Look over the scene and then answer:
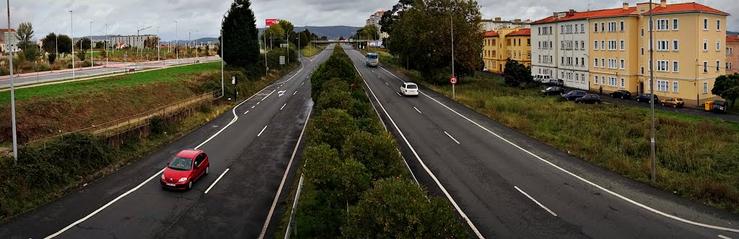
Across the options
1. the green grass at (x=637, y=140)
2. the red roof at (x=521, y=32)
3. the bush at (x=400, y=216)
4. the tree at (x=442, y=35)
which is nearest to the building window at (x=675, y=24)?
the green grass at (x=637, y=140)

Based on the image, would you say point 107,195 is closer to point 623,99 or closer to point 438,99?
point 438,99

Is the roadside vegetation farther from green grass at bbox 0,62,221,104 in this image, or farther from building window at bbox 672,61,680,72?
building window at bbox 672,61,680,72

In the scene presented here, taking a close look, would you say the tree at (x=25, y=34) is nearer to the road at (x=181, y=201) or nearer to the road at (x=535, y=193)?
the road at (x=181, y=201)

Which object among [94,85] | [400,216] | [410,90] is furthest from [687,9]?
[400,216]

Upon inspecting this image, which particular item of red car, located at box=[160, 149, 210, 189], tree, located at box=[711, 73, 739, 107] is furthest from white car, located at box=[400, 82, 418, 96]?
red car, located at box=[160, 149, 210, 189]

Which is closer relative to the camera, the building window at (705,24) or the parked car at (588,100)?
the parked car at (588,100)

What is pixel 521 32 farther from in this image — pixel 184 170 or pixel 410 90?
pixel 184 170
